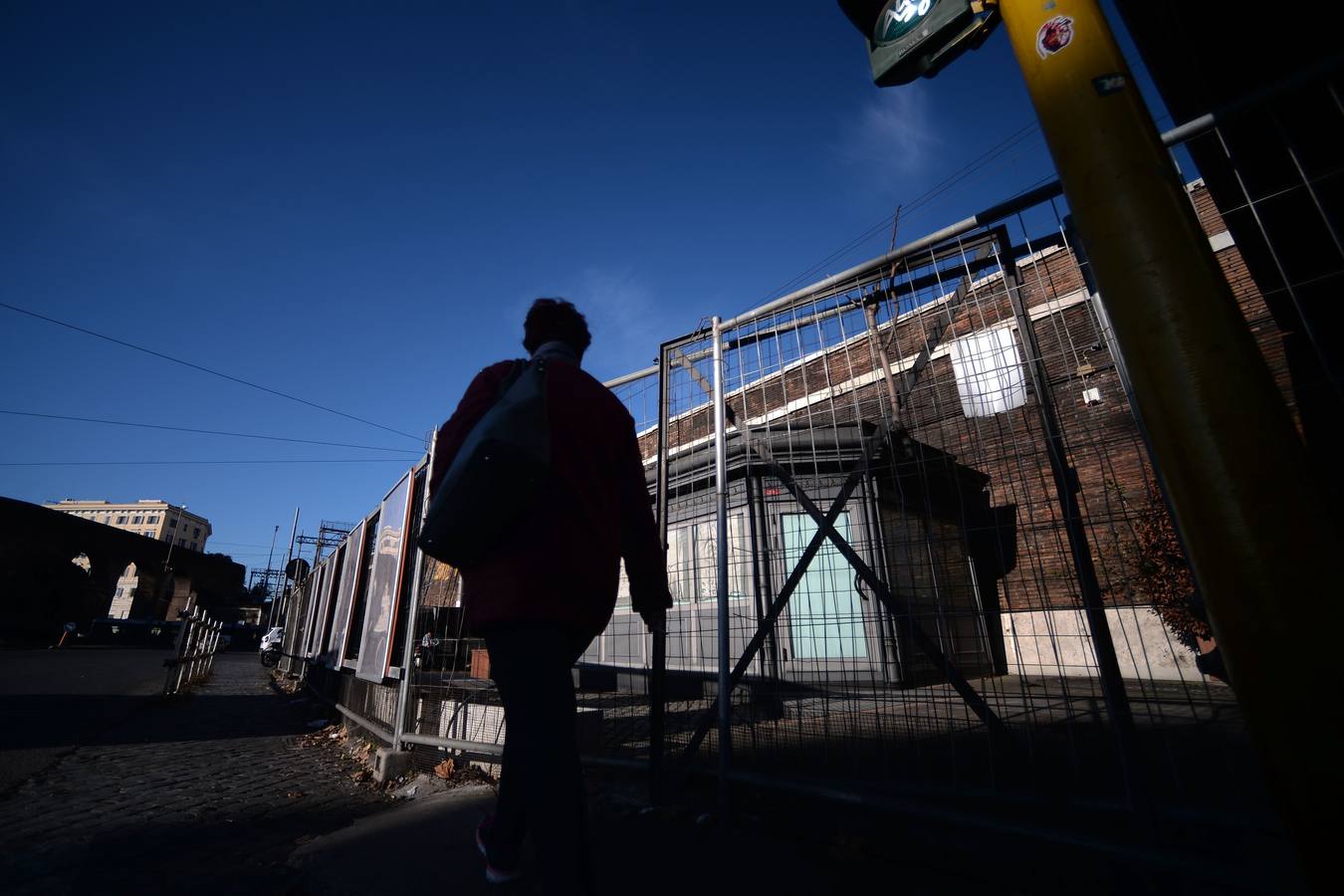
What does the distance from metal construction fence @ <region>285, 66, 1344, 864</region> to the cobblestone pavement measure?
0.61 metres

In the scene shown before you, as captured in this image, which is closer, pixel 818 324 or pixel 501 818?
pixel 501 818

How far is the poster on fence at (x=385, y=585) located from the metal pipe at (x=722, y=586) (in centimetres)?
244

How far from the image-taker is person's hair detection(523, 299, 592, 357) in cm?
200

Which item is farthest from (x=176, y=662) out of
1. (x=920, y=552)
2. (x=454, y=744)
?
(x=920, y=552)

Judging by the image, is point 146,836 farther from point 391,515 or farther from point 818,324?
point 818,324

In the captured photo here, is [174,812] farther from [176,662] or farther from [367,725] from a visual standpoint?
[176,662]

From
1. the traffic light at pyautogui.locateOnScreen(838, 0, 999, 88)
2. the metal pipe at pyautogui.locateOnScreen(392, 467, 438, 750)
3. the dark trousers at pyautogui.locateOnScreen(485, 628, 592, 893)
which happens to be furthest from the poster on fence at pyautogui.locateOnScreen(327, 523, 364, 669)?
the traffic light at pyautogui.locateOnScreen(838, 0, 999, 88)

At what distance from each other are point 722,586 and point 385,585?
3009mm

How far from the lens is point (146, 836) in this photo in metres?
2.53

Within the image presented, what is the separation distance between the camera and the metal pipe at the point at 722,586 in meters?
2.31

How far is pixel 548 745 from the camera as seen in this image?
1284mm

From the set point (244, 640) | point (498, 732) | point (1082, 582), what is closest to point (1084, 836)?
point (1082, 582)

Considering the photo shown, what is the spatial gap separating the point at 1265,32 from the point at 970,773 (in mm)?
3232

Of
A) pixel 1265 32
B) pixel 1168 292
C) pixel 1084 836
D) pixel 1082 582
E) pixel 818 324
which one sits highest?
pixel 1265 32
